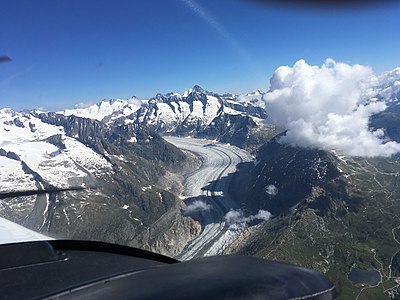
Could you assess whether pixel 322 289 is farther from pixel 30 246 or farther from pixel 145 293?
pixel 30 246

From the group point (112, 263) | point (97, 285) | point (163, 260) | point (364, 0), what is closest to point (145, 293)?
→ point (97, 285)

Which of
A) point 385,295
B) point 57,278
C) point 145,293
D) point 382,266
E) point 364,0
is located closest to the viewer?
point 145,293

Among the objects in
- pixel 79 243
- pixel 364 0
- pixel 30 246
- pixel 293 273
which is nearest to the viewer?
pixel 293 273

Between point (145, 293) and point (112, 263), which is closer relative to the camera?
point (145, 293)

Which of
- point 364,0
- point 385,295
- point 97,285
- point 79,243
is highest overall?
point 364,0

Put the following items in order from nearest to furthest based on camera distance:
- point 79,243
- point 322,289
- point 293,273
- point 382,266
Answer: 1. point 322,289
2. point 293,273
3. point 79,243
4. point 382,266

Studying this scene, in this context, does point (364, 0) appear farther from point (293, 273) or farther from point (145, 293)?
point (145, 293)

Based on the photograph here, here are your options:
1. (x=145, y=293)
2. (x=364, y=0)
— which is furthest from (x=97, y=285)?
(x=364, y=0)

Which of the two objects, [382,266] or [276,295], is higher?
[276,295]

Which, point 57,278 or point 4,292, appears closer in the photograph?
point 4,292
